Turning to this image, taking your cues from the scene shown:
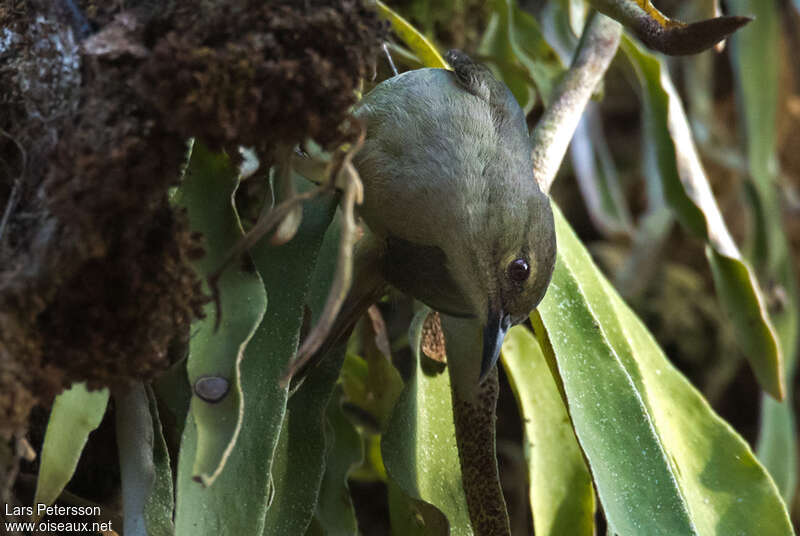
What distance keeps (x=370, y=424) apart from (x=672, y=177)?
2.45 feet

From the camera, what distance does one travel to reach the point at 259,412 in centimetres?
103

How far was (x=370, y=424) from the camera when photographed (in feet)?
5.27

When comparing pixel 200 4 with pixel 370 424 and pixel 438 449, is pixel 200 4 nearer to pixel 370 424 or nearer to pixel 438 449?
pixel 438 449

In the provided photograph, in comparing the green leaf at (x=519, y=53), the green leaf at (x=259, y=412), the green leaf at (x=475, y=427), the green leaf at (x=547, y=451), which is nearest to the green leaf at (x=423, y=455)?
the green leaf at (x=475, y=427)

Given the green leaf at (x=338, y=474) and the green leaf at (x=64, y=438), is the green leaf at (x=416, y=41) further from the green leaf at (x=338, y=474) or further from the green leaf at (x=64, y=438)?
the green leaf at (x=64, y=438)

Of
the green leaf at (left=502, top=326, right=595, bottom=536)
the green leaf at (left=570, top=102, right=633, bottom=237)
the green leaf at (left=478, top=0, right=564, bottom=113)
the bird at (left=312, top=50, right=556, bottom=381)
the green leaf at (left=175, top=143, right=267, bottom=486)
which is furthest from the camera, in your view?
the green leaf at (left=570, top=102, right=633, bottom=237)

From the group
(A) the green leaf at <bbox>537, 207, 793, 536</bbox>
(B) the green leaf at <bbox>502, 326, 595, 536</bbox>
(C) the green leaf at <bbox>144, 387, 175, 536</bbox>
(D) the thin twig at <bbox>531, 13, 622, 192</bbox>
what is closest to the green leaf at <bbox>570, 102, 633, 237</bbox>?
(D) the thin twig at <bbox>531, 13, 622, 192</bbox>

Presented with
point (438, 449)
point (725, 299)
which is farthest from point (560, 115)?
point (438, 449)

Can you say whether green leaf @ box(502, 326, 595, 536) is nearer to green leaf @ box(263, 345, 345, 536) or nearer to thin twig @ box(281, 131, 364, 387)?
green leaf @ box(263, 345, 345, 536)

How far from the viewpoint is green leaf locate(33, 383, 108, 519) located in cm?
104

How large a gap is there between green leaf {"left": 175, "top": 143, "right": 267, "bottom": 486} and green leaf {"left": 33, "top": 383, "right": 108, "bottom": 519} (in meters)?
0.18

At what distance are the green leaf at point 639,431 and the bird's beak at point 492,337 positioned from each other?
11 cm

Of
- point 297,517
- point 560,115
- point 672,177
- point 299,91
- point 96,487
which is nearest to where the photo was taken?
point 299,91

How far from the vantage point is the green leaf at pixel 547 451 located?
1.36 meters
